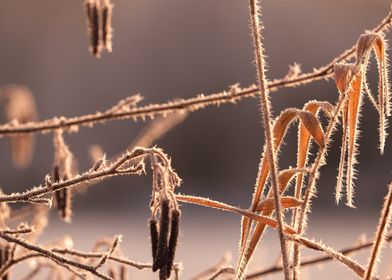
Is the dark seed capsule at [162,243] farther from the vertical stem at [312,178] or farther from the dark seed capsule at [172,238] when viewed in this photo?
the vertical stem at [312,178]

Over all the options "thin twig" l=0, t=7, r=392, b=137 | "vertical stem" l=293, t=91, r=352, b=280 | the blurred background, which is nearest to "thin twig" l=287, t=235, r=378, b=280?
"vertical stem" l=293, t=91, r=352, b=280

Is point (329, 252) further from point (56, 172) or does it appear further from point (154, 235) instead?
point (56, 172)

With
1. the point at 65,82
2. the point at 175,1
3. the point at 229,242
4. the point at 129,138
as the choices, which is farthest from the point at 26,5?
the point at 229,242

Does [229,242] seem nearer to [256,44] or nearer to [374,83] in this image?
[374,83]

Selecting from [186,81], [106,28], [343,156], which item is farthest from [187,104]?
[186,81]

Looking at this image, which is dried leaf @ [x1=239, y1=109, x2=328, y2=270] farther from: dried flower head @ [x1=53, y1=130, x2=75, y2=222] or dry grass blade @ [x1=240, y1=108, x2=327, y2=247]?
dried flower head @ [x1=53, y1=130, x2=75, y2=222]
